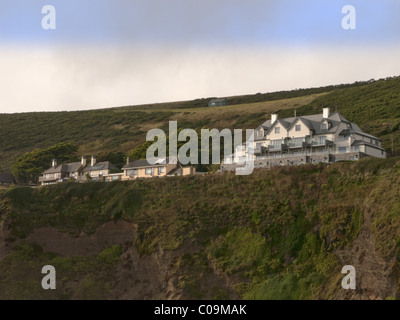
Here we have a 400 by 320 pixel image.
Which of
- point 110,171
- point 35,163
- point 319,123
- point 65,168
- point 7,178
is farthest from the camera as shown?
point 35,163

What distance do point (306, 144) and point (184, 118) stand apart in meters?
80.6

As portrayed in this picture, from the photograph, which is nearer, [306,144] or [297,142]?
[306,144]

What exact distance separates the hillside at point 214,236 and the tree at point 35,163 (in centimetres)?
3149

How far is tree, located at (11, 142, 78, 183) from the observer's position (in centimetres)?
11425

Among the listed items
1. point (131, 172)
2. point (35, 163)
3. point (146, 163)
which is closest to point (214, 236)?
point (146, 163)

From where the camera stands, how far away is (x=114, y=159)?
118625 mm

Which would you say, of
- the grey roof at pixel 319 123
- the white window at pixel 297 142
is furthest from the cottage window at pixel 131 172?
the white window at pixel 297 142

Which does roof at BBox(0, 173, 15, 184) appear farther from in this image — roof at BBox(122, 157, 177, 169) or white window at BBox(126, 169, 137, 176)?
white window at BBox(126, 169, 137, 176)

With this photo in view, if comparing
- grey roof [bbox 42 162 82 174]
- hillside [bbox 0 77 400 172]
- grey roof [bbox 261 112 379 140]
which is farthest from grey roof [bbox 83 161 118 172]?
grey roof [bbox 261 112 379 140]

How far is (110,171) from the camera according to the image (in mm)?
102812

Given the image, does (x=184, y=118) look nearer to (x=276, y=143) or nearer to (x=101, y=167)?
(x=101, y=167)

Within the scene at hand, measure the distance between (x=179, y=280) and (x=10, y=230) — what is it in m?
23.1
